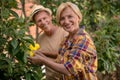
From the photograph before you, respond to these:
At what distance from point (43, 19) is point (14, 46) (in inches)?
18.6

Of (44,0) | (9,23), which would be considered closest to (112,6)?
(44,0)

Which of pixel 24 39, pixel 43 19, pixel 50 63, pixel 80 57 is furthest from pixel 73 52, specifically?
pixel 43 19

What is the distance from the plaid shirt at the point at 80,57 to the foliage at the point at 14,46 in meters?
0.31

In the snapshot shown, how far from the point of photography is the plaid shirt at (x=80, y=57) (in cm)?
248

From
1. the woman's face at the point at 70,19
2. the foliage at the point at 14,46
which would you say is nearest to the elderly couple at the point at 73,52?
the woman's face at the point at 70,19

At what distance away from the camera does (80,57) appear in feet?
8.11

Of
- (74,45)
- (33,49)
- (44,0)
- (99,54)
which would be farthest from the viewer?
(44,0)

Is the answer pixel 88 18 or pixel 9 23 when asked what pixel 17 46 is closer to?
pixel 9 23

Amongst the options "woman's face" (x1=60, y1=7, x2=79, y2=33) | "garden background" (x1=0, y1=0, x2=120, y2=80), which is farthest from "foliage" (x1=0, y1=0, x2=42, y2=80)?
"woman's face" (x1=60, y1=7, x2=79, y2=33)

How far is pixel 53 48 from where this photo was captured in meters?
3.08

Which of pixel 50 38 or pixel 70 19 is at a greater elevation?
pixel 70 19

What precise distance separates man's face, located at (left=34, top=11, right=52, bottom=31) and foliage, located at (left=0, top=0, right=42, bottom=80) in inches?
3.6

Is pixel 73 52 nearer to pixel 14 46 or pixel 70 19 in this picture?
pixel 70 19

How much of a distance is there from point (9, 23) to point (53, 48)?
0.46 m
